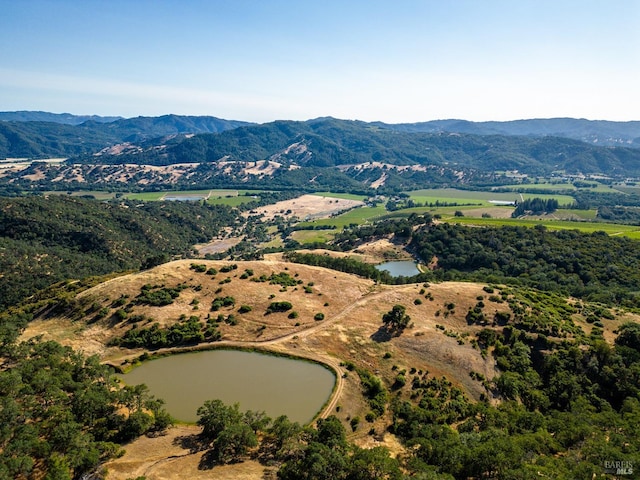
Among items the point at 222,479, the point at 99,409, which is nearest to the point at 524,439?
the point at 222,479

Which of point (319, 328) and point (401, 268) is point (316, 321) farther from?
point (401, 268)

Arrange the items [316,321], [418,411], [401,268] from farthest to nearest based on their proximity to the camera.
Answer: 1. [401,268]
2. [316,321]
3. [418,411]

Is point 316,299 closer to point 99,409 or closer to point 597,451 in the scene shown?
point 99,409

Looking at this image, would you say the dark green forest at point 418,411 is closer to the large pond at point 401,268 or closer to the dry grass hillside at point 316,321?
the dry grass hillside at point 316,321

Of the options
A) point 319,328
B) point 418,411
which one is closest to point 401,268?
point 319,328

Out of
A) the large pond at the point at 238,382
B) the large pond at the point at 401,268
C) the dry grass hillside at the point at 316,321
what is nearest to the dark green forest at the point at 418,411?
the dry grass hillside at the point at 316,321

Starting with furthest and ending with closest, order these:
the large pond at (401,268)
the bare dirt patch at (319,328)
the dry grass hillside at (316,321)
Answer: the large pond at (401,268) → the dry grass hillside at (316,321) → the bare dirt patch at (319,328)

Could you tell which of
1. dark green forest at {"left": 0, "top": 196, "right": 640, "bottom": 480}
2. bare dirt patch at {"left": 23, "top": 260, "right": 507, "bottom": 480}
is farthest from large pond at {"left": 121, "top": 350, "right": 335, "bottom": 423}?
dark green forest at {"left": 0, "top": 196, "right": 640, "bottom": 480}
